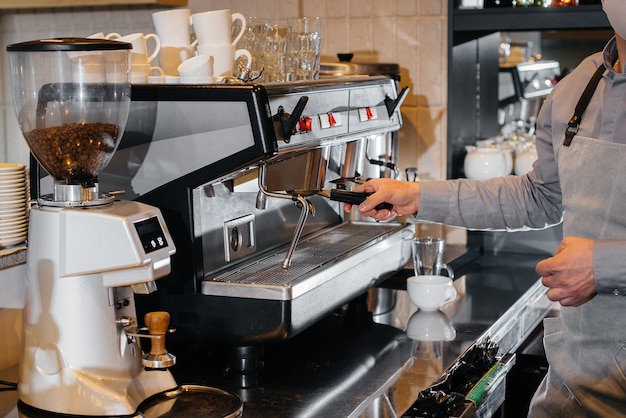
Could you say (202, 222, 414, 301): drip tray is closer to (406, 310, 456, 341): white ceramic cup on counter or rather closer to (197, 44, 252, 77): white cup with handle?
(406, 310, 456, 341): white ceramic cup on counter

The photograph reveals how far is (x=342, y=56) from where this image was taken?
2635 millimetres

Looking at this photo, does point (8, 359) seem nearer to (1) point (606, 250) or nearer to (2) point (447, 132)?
→ (1) point (606, 250)

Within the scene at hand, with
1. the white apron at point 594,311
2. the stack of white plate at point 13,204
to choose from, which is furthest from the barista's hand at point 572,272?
the stack of white plate at point 13,204

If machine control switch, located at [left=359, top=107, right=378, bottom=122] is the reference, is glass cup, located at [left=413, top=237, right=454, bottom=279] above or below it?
below

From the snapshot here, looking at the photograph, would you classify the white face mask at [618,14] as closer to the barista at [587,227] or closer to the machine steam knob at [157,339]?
the barista at [587,227]

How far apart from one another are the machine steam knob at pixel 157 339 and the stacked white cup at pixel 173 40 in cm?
63

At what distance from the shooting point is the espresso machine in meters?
1.41

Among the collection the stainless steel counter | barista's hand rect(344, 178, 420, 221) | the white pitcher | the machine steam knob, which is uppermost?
barista's hand rect(344, 178, 420, 221)

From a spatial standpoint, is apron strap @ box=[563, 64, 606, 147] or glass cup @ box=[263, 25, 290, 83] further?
glass cup @ box=[263, 25, 290, 83]

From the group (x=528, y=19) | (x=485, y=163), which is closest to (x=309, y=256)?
(x=485, y=163)

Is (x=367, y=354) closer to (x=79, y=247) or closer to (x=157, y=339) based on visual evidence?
(x=157, y=339)

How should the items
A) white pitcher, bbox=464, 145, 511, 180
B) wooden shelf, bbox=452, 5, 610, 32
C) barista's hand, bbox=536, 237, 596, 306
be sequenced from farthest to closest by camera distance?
1. white pitcher, bbox=464, 145, 511, 180
2. wooden shelf, bbox=452, 5, 610, 32
3. barista's hand, bbox=536, 237, 596, 306

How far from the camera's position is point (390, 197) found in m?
1.97

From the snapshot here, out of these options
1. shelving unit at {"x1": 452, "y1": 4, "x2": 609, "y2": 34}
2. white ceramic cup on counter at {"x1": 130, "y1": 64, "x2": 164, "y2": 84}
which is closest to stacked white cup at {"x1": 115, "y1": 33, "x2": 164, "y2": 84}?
white ceramic cup on counter at {"x1": 130, "y1": 64, "x2": 164, "y2": 84}
